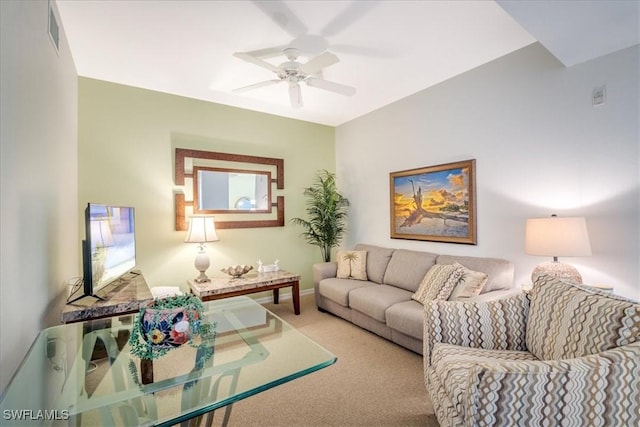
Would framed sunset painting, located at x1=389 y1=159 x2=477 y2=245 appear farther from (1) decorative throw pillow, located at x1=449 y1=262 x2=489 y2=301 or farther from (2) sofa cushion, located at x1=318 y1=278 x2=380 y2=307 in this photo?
(2) sofa cushion, located at x1=318 y1=278 x2=380 y2=307

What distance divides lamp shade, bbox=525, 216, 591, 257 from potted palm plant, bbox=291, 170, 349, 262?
8.65 ft

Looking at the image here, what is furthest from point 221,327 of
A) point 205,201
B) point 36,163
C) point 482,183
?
point 482,183

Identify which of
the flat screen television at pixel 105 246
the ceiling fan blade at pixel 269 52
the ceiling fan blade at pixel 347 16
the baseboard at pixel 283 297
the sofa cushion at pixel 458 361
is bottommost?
the baseboard at pixel 283 297

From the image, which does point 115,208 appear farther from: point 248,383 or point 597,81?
point 597,81

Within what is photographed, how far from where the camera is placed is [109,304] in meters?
2.00

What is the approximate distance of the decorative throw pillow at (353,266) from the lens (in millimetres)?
3834

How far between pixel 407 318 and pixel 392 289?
0.74m

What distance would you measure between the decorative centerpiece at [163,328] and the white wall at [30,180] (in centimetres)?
48

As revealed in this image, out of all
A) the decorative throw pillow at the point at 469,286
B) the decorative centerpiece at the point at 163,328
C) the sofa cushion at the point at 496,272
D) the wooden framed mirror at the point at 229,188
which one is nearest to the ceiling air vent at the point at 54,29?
the wooden framed mirror at the point at 229,188

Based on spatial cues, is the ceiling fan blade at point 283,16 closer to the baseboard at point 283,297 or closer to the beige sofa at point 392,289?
the beige sofa at point 392,289

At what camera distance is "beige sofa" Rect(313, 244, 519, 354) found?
2666 mm

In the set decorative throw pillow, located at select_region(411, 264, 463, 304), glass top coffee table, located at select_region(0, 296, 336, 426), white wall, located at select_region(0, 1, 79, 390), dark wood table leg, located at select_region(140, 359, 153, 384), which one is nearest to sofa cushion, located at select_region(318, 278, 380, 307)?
decorative throw pillow, located at select_region(411, 264, 463, 304)

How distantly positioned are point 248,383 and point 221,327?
0.75 meters

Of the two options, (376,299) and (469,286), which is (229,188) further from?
(469,286)
